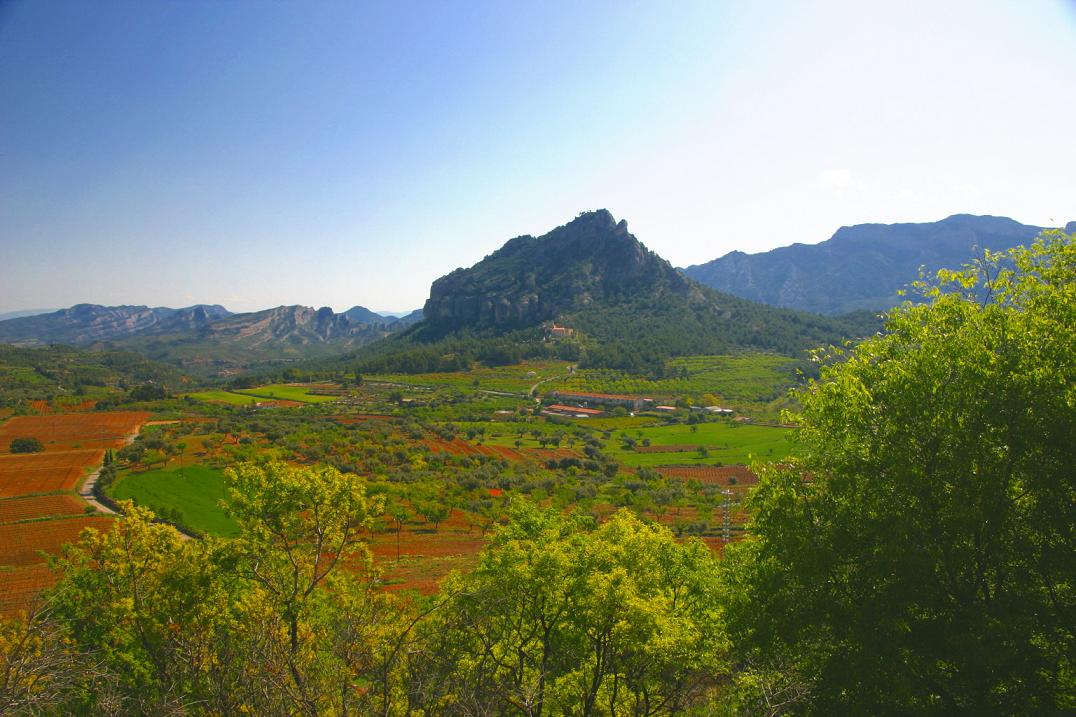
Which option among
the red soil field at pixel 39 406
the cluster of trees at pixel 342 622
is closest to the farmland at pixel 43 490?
the cluster of trees at pixel 342 622

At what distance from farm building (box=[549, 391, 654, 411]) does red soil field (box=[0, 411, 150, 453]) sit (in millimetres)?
82967

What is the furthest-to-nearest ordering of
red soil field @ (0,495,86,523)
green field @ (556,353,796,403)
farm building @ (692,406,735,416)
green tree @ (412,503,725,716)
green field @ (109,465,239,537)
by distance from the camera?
green field @ (556,353,796,403)
farm building @ (692,406,735,416)
green field @ (109,465,239,537)
red soil field @ (0,495,86,523)
green tree @ (412,503,725,716)

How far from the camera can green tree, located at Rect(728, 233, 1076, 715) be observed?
9.23 meters

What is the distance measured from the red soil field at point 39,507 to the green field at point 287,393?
Answer: 225 ft

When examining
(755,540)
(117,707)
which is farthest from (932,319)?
(117,707)

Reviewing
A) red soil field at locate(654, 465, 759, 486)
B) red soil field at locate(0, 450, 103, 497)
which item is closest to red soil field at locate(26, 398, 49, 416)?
red soil field at locate(0, 450, 103, 497)

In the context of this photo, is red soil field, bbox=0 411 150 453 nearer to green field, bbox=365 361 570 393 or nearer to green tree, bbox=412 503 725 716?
green field, bbox=365 361 570 393

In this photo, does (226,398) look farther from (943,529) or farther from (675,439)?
(943,529)

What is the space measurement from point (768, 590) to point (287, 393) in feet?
471

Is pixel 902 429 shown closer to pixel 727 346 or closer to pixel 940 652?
pixel 940 652

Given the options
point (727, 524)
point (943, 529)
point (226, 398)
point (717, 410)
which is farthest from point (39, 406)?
point (943, 529)

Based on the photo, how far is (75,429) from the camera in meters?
89.1

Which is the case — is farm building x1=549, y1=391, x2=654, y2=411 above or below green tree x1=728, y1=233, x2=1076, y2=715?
below

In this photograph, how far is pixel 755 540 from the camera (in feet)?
47.4
